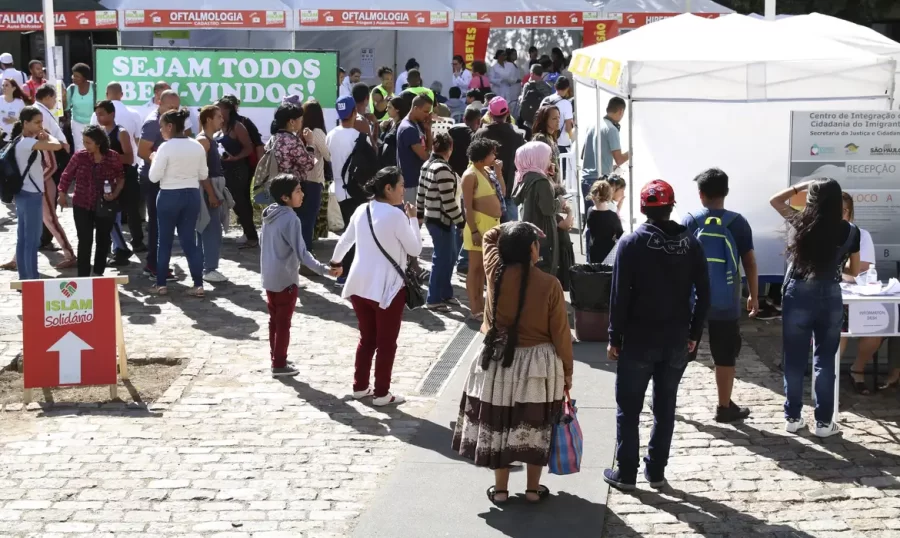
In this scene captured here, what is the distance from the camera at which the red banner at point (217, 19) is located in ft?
70.0

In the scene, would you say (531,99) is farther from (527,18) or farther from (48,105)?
(48,105)

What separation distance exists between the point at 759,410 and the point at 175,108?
23.2 feet

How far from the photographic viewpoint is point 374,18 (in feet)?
74.2

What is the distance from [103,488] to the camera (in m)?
6.76

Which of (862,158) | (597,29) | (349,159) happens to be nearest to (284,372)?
(349,159)

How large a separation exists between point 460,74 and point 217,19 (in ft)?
16.5

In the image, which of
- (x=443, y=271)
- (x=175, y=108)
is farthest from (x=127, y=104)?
(x=443, y=271)

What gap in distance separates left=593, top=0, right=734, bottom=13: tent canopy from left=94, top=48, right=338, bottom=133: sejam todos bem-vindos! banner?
1011 cm

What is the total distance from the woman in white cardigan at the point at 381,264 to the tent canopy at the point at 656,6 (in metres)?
16.9

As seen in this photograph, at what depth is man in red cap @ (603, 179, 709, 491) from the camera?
21.1ft

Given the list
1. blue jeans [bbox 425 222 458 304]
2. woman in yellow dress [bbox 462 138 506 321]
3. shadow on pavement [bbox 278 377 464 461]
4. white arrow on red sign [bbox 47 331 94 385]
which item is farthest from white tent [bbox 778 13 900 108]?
white arrow on red sign [bbox 47 331 94 385]

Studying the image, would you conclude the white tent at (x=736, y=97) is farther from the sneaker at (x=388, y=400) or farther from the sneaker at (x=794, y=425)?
the sneaker at (x=388, y=400)

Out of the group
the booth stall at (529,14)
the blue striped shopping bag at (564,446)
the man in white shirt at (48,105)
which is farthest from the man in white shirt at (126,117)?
the booth stall at (529,14)

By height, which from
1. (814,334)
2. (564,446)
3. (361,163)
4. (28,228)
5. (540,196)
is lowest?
(564,446)
